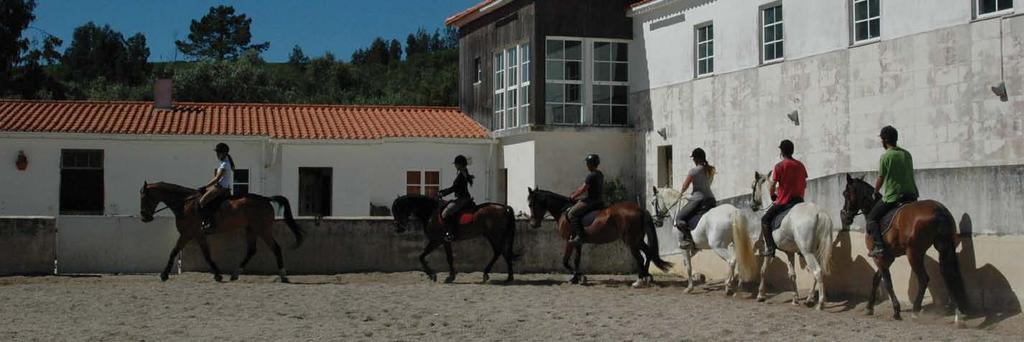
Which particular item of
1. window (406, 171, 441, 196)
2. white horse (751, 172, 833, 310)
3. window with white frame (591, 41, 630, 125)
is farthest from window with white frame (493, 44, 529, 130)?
white horse (751, 172, 833, 310)

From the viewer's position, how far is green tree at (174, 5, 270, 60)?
94.1m

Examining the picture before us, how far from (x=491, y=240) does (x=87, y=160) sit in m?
15.1

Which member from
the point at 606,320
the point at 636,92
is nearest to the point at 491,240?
the point at 606,320

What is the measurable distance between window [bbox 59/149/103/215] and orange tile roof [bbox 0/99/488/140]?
71 centimetres

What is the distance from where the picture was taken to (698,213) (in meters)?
17.5

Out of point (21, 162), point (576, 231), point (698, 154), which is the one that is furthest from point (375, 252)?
point (21, 162)

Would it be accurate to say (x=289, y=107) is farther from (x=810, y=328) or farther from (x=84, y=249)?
(x=810, y=328)

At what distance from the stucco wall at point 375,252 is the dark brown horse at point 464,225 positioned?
155 cm

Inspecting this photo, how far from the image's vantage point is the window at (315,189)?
102 feet

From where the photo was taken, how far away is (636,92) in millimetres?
28391

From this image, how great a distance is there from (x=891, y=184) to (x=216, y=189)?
35.2 feet

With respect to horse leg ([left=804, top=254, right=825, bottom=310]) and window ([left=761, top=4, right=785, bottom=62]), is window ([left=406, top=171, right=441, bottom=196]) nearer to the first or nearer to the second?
window ([left=761, top=4, right=785, bottom=62])

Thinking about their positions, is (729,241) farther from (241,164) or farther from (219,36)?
(219,36)

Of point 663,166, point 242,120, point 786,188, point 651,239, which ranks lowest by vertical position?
point 651,239
